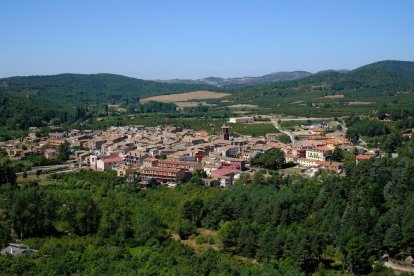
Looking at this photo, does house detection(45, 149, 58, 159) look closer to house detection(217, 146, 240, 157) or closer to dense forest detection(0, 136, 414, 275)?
dense forest detection(0, 136, 414, 275)

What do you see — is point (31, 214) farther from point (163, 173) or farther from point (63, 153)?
point (63, 153)

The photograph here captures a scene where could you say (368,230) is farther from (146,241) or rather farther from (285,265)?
(146,241)

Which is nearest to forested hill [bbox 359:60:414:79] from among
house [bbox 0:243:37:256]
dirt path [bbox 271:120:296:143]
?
dirt path [bbox 271:120:296:143]

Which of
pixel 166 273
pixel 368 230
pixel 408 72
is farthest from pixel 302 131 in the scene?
pixel 408 72

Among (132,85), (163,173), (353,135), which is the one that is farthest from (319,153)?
(132,85)

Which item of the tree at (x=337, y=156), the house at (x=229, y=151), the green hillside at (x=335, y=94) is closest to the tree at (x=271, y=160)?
the house at (x=229, y=151)

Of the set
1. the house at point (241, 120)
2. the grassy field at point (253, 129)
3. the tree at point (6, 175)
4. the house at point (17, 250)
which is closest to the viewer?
the house at point (17, 250)

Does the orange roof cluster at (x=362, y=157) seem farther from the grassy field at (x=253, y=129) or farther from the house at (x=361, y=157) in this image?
the grassy field at (x=253, y=129)
